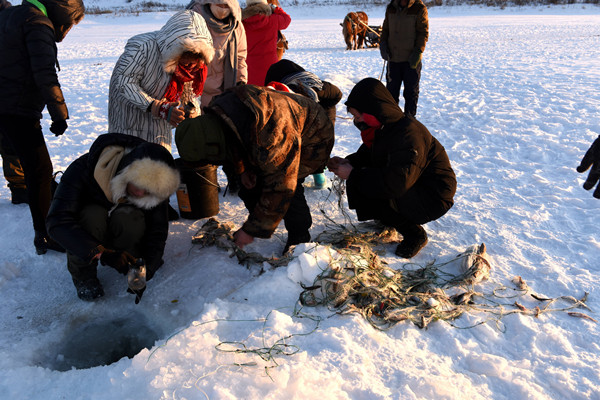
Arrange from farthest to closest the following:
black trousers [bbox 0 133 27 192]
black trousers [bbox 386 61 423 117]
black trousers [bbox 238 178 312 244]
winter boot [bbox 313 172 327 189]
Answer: black trousers [bbox 386 61 423 117]
winter boot [bbox 313 172 327 189]
black trousers [bbox 0 133 27 192]
black trousers [bbox 238 178 312 244]

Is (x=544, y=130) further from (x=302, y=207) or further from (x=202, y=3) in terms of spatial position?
(x=202, y=3)

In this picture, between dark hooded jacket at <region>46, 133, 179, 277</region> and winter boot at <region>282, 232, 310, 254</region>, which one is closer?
dark hooded jacket at <region>46, 133, 179, 277</region>

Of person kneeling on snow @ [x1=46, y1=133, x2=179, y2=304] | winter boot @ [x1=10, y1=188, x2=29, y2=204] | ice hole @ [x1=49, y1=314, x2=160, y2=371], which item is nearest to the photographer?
ice hole @ [x1=49, y1=314, x2=160, y2=371]

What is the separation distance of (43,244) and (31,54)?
3.89 feet

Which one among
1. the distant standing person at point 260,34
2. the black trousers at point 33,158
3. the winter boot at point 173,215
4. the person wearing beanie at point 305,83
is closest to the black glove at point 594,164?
the person wearing beanie at point 305,83

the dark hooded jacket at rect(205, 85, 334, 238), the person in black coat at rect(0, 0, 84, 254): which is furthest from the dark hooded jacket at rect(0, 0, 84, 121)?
the dark hooded jacket at rect(205, 85, 334, 238)

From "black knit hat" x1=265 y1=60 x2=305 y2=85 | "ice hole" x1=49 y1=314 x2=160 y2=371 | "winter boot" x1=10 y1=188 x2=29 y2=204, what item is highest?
"black knit hat" x1=265 y1=60 x2=305 y2=85

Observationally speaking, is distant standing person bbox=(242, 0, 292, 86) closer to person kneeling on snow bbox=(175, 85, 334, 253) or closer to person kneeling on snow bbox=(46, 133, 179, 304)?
person kneeling on snow bbox=(175, 85, 334, 253)

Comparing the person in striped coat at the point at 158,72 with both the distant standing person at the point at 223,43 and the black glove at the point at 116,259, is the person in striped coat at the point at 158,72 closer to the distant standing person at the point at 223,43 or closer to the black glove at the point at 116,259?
the distant standing person at the point at 223,43

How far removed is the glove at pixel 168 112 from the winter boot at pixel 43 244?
1.09 meters

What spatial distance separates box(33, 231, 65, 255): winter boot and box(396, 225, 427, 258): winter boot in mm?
2244

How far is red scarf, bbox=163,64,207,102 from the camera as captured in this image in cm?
280

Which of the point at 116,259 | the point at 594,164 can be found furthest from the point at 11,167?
the point at 594,164

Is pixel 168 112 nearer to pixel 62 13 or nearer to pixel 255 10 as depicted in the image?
pixel 62 13
